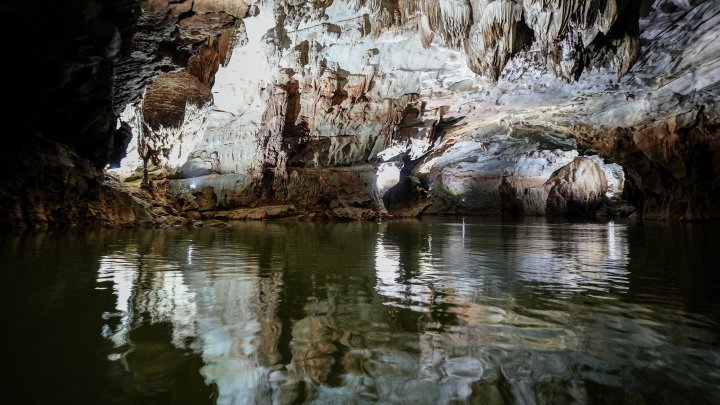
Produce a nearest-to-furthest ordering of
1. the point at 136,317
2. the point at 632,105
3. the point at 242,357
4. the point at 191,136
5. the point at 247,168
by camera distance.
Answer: the point at 242,357 → the point at 136,317 → the point at 632,105 → the point at 191,136 → the point at 247,168

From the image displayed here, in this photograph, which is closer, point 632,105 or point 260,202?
point 632,105

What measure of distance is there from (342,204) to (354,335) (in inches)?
653

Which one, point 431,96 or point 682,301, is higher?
point 431,96

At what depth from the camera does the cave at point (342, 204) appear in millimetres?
1642

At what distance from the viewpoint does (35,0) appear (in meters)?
4.58

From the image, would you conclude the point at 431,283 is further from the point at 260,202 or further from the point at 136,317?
the point at 260,202

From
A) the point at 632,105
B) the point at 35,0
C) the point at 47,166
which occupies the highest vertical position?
the point at 632,105

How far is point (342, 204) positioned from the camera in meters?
18.6

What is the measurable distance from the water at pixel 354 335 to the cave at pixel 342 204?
2 cm

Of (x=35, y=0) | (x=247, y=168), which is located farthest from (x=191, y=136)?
(x=35, y=0)

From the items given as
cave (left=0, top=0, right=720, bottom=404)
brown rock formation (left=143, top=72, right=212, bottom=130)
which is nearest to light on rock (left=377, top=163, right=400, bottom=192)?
cave (left=0, top=0, right=720, bottom=404)

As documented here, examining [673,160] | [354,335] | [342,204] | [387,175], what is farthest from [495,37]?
[673,160]

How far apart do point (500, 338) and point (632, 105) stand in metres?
16.2

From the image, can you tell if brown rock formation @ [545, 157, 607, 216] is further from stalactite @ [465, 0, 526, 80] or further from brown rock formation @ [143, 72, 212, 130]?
brown rock formation @ [143, 72, 212, 130]
